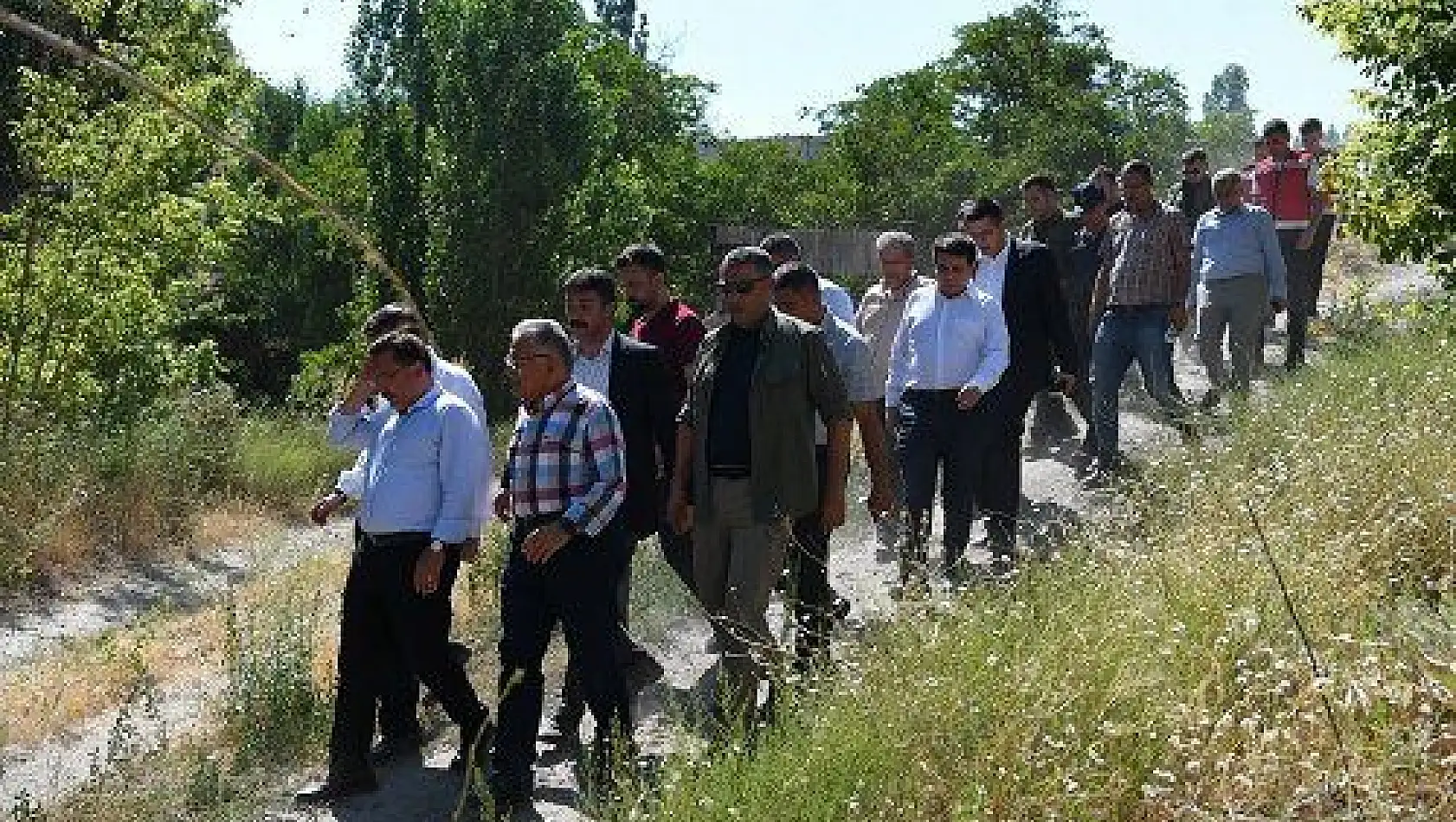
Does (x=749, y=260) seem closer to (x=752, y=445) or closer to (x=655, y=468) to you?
(x=752, y=445)

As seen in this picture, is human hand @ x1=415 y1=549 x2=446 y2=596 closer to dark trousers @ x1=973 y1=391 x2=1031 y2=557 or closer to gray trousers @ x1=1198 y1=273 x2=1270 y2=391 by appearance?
dark trousers @ x1=973 y1=391 x2=1031 y2=557

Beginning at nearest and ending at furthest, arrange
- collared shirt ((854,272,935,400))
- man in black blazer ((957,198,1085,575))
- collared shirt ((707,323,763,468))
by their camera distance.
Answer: collared shirt ((707,323,763,468)) < man in black blazer ((957,198,1085,575)) < collared shirt ((854,272,935,400))

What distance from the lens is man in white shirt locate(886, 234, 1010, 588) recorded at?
22.5 ft

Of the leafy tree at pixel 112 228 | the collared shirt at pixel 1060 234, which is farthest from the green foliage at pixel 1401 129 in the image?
the leafy tree at pixel 112 228

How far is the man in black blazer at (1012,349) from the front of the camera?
23.6 feet

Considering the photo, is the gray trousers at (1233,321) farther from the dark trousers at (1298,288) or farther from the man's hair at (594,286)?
the man's hair at (594,286)

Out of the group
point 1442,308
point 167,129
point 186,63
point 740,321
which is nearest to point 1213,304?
point 1442,308

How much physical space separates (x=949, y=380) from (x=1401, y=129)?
8.58 ft

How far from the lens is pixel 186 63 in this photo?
14562 mm

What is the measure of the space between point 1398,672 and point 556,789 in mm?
2893

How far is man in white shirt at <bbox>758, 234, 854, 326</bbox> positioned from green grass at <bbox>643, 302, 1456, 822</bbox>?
239 cm

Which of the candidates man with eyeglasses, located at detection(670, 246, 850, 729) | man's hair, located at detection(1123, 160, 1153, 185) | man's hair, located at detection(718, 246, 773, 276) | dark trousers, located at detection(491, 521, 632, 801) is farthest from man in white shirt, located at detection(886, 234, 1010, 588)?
man's hair, located at detection(1123, 160, 1153, 185)

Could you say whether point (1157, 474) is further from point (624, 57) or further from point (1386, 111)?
point (624, 57)

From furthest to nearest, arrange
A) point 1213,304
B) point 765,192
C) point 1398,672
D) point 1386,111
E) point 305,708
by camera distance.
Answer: point 765,192 → point 1213,304 → point 1386,111 → point 305,708 → point 1398,672
